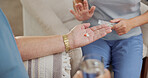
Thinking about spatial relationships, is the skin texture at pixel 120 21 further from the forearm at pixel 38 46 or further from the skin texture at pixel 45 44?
the forearm at pixel 38 46

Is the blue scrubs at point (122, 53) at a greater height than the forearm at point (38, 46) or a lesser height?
lesser

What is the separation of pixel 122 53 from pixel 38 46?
586mm

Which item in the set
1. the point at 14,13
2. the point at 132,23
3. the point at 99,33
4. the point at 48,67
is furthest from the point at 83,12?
the point at 14,13

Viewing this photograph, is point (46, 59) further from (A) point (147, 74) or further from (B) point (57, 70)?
(A) point (147, 74)

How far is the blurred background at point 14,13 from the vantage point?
7.86 feet

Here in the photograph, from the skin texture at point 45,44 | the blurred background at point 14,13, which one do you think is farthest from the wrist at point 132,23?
the blurred background at point 14,13

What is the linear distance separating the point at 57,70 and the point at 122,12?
26.2 inches

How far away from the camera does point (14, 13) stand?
104 inches

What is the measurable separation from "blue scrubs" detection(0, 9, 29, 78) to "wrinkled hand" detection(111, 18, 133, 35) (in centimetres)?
70

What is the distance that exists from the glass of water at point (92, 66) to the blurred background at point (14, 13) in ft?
6.26

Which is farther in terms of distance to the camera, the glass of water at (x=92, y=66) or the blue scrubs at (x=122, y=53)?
the blue scrubs at (x=122, y=53)

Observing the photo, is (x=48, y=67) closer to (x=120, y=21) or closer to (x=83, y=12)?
(x=83, y=12)

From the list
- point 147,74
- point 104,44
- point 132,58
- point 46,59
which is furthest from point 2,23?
point 147,74

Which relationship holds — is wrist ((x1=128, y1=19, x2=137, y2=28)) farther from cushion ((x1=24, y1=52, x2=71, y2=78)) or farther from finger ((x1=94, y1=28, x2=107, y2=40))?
cushion ((x1=24, y1=52, x2=71, y2=78))
